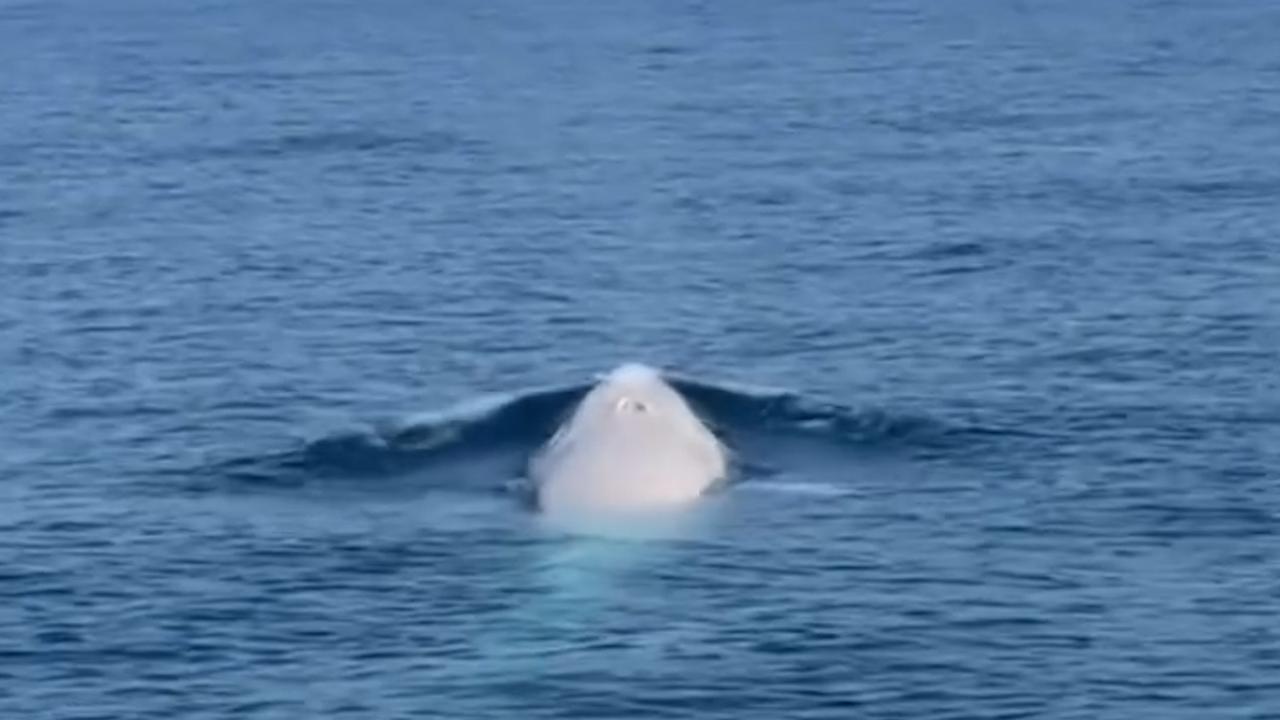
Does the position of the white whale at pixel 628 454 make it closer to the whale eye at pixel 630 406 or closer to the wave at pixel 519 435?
the whale eye at pixel 630 406

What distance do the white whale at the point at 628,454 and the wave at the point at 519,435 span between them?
4.00ft

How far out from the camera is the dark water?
9062cm

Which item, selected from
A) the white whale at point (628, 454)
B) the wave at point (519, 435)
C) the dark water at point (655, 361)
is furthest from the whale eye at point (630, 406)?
the dark water at point (655, 361)

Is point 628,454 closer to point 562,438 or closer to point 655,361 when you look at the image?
point 562,438

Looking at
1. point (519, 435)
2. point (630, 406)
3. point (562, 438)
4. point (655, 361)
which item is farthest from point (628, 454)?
point (655, 361)

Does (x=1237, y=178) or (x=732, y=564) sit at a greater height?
(x=1237, y=178)

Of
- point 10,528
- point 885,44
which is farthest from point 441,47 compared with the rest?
point 10,528

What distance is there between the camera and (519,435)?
114438 millimetres

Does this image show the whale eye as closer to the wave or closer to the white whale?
the white whale

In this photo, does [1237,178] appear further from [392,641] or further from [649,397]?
[392,641]

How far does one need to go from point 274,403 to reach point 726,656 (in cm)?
3129

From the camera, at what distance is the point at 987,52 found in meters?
185

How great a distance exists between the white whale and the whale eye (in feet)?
0.08

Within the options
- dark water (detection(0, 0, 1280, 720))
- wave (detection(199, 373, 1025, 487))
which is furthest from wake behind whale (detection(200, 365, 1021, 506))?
dark water (detection(0, 0, 1280, 720))
